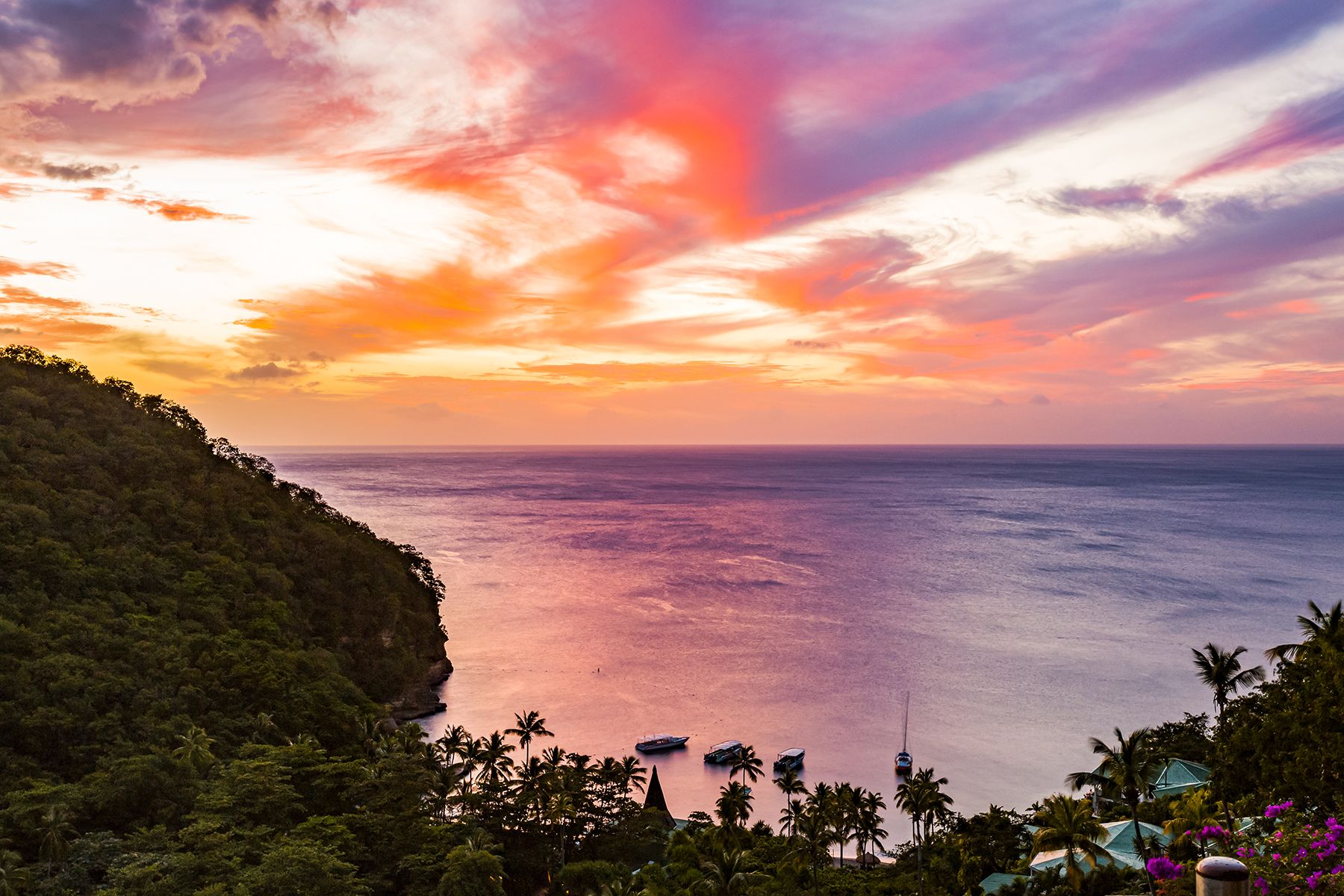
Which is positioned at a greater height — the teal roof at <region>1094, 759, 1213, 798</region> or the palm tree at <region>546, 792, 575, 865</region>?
the teal roof at <region>1094, 759, 1213, 798</region>

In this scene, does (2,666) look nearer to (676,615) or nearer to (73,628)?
(73,628)

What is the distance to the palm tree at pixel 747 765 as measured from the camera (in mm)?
58031

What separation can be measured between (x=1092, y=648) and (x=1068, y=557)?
54.1m

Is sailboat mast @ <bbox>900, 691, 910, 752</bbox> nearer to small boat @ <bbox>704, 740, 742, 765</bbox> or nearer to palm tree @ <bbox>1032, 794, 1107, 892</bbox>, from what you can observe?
small boat @ <bbox>704, 740, 742, 765</bbox>

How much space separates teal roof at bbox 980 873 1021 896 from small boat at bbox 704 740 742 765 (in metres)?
27.7

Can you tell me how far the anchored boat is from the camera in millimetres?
64000

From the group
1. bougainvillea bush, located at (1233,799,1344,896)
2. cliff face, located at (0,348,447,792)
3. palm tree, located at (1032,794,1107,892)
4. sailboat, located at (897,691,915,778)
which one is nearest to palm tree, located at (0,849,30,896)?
cliff face, located at (0,348,447,792)

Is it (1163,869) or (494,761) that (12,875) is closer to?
(494,761)

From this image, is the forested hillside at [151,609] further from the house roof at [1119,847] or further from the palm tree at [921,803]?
the house roof at [1119,847]

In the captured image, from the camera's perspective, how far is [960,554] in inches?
5659

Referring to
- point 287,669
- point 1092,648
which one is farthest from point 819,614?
point 287,669

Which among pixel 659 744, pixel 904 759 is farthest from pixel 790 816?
pixel 659 744

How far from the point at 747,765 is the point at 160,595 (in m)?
44.3

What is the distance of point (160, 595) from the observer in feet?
179
